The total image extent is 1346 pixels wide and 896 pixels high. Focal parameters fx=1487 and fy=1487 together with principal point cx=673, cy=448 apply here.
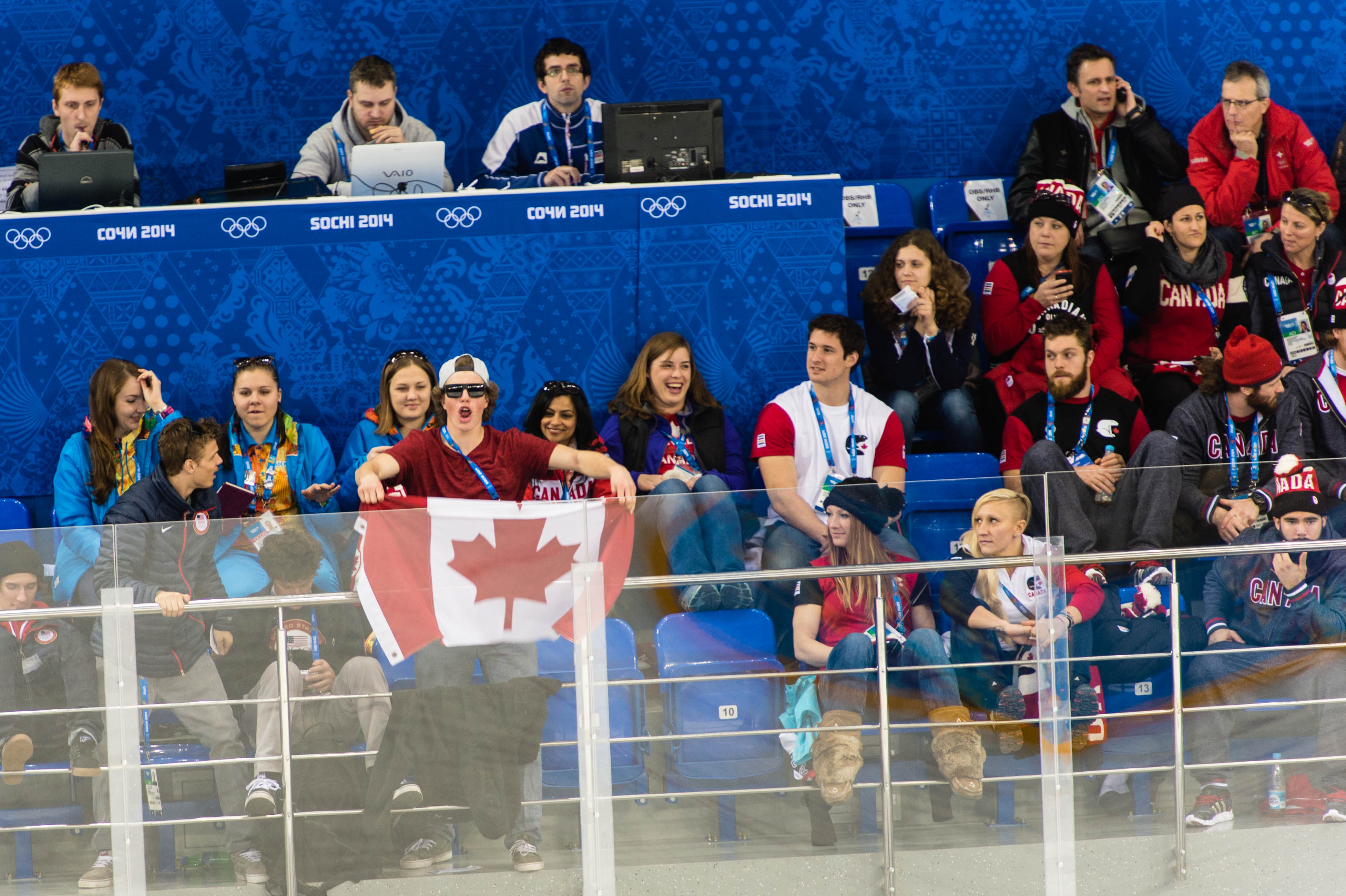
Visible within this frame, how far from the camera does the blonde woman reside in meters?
4.26

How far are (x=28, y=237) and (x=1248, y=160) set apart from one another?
5.53 meters

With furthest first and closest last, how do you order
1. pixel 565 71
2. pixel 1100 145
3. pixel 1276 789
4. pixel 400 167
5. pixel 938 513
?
pixel 1100 145 < pixel 565 71 < pixel 400 167 < pixel 1276 789 < pixel 938 513

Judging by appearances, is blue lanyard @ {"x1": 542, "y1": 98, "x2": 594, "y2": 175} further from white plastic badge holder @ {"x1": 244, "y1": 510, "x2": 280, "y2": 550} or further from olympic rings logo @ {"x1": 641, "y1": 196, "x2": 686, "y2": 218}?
white plastic badge holder @ {"x1": 244, "y1": 510, "x2": 280, "y2": 550}

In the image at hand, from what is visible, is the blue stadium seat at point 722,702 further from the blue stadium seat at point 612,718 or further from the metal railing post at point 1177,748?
the metal railing post at point 1177,748

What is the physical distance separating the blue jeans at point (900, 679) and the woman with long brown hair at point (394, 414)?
2.26 meters

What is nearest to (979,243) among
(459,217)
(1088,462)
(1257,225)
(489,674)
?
(1257,225)

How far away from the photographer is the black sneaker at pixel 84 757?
4133mm

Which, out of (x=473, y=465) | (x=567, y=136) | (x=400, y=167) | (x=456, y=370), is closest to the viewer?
(x=473, y=465)

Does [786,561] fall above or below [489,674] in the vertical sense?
above

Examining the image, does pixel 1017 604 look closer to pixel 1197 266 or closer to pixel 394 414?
pixel 394 414

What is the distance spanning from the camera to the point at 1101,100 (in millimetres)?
7422

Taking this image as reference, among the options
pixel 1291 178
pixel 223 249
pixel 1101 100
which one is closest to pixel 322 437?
pixel 223 249

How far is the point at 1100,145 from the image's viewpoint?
7523 mm

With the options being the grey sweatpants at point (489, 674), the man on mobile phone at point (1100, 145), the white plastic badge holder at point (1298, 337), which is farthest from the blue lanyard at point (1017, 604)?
the man on mobile phone at point (1100, 145)
